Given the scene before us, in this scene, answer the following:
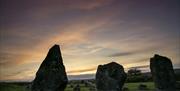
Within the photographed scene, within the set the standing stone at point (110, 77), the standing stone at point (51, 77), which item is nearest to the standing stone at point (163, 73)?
the standing stone at point (110, 77)

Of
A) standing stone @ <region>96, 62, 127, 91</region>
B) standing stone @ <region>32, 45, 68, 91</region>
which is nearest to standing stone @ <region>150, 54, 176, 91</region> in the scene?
standing stone @ <region>96, 62, 127, 91</region>

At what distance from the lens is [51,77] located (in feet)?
66.7

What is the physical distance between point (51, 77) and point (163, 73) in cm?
1990

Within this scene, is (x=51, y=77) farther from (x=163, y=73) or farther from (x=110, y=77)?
(x=163, y=73)

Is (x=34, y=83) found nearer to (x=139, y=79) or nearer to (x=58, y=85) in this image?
(x=58, y=85)

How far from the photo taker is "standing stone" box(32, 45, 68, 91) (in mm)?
20188

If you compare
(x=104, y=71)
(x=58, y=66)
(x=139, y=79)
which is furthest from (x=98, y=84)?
(x=139, y=79)

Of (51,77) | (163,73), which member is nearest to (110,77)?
(163,73)

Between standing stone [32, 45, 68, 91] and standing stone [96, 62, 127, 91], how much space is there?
11646mm

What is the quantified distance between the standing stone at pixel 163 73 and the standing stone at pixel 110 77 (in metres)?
6.16

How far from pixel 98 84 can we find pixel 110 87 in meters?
2.01

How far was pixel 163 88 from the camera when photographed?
3506cm

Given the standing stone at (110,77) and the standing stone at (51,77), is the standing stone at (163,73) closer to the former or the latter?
the standing stone at (110,77)

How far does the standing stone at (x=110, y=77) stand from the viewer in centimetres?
3156
